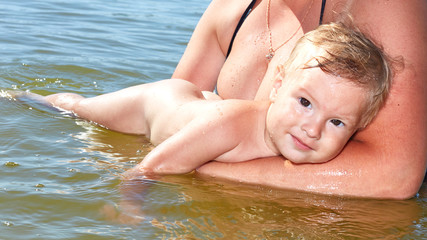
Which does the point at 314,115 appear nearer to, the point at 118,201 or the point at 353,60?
the point at 353,60

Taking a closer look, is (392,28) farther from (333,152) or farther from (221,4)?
(221,4)

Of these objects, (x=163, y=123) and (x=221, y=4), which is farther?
(x=221, y=4)

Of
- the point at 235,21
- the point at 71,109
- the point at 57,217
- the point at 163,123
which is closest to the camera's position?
the point at 57,217

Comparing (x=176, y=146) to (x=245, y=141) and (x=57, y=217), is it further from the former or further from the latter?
(x=57, y=217)

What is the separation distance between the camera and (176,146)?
3.27m

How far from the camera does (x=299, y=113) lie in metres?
3.14

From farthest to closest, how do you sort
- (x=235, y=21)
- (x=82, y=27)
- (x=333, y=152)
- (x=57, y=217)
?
(x=82, y=27) < (x=235, y=21) < (x=333, y=152) < (x=57, y=217)

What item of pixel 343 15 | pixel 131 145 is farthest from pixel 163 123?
pixel 343 15

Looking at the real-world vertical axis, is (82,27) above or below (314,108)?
below

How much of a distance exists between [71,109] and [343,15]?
1.75m

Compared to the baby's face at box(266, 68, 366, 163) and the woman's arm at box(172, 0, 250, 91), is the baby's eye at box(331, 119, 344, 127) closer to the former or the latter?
the baby's face at box(266, 68, 366, 163)

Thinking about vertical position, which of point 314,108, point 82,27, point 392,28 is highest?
point 392,28

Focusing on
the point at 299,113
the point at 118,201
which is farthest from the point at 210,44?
the point at 118,201

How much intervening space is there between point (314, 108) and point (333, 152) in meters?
0.23
